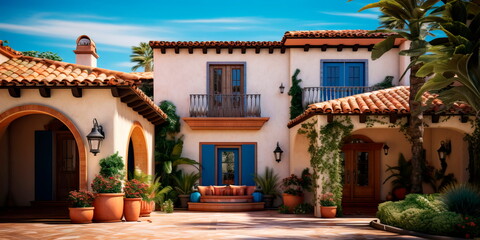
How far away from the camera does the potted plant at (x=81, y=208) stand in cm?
1102

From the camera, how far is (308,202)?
17.7 meters

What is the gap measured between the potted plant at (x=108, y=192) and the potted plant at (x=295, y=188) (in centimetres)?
668

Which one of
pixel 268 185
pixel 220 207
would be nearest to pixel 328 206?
pixel 220 207

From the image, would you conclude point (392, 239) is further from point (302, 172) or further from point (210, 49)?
point (210, 49)

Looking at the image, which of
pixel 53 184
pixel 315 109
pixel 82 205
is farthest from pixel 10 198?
pixel 315 109

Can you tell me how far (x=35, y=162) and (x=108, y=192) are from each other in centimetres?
575

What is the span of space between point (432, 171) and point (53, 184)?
12.7 metres

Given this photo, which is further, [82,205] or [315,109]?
[315,109]

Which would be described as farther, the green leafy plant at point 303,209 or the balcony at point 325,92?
the balcony at point 325,92

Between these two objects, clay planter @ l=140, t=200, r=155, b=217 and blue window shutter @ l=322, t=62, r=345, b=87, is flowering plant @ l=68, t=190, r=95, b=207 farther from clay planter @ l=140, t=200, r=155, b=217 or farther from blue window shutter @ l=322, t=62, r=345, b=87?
blue window shutter @ l=322, t=62, r=345, b=87

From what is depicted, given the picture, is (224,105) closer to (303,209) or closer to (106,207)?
(303,209)

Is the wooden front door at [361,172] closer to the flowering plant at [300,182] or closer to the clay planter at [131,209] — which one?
the flowering plant at [300,182]

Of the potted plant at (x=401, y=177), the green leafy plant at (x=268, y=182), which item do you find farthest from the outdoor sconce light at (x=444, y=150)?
the green leafy plant at (x=268, y=182)

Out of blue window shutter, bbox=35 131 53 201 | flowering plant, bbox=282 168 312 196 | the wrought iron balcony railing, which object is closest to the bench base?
flowering plant, bbox=282 168 312 196
